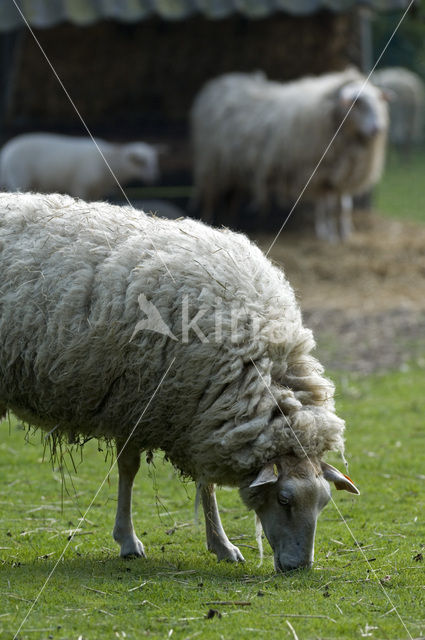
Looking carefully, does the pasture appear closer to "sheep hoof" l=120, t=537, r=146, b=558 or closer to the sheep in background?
"sheep hoof" l=120, t=537, r=146, b=558

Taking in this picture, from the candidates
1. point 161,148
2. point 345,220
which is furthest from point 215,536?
point 161,148

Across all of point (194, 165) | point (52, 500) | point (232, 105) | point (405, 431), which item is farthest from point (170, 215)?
point (52, 500)

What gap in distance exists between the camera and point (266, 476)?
12.1ft

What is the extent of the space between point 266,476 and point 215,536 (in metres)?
0.70

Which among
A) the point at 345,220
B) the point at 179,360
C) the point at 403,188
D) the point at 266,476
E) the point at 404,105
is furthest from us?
the point at 404,105

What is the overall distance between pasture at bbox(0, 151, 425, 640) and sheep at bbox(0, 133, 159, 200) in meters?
5.41

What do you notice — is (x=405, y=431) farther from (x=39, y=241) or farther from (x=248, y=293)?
(x=39, y=241)

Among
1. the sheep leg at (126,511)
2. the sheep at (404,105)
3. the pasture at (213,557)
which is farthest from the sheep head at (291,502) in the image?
the sheep at (404,105)

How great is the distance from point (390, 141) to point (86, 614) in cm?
2366

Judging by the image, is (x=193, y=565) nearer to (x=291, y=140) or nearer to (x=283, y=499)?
(x=283, y=499)

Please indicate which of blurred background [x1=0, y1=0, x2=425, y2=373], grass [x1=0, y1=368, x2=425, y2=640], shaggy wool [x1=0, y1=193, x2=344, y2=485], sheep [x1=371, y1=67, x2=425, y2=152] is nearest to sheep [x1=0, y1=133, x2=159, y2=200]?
blurred background [x1=0, y1=0, x2=425, y2=373]

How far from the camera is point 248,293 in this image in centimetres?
393

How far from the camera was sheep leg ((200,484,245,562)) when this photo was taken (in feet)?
13.9

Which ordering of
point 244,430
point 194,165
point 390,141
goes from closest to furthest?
1. point 244,430
2. point 194,165
3. point 390,141
